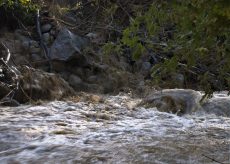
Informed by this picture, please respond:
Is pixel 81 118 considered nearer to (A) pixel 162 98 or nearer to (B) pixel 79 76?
(A) pixel 162 98

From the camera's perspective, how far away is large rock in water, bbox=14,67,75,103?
8297 mm

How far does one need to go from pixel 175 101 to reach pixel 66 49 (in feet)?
14.8

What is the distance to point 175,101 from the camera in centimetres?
834

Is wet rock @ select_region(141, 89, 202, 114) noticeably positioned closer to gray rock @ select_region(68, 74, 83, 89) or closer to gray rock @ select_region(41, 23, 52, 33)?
gray rock @ select_region(68, 74, 83, 89)

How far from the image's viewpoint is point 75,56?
11.9 meters

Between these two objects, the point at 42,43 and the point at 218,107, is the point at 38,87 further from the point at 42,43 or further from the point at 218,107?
the point at 42,43

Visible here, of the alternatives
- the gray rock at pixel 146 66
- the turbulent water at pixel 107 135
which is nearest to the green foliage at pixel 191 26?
the turbulent water at pixel 107 135

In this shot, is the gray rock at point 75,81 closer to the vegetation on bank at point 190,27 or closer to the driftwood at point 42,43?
the driftwood at point 42,43

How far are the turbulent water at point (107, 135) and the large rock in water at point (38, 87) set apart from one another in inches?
20.1

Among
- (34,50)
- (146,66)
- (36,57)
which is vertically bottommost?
(146,66)

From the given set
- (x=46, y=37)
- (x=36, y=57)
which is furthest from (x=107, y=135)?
(x=46, y=37)

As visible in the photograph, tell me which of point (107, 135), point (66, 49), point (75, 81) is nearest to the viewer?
point (107, 135)

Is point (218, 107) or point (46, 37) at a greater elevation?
point (46, 37)

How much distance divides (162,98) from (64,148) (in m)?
3.96
